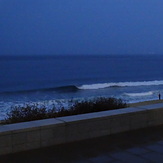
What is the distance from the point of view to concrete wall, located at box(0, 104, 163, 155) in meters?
4.34

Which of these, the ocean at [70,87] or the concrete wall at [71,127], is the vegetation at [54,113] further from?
the ocean at [70,87]

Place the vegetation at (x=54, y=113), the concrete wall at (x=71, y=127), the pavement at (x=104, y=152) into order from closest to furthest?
the pavement at (x=104, y=152) → the concrete wall at (x=71, y=127) → the vegetation at (x=54, y=113)

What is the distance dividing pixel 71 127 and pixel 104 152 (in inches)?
29.0

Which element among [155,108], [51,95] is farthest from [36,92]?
[155,108]

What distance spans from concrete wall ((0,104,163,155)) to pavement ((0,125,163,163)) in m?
0.11

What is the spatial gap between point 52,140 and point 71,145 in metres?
0.32

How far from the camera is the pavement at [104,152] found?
13.5 feet

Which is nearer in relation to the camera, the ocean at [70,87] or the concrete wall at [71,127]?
the concrete wall at [71,127]

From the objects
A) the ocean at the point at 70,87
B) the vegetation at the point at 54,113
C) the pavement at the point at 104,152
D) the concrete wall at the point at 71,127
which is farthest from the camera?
the ocean at the point at 70,87

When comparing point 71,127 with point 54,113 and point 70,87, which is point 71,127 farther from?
point 70,87

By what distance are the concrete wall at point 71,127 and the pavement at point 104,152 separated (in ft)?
0.35

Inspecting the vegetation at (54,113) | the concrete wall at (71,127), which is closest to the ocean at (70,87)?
the vegetation at (54,113)

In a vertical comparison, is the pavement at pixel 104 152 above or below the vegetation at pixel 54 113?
below

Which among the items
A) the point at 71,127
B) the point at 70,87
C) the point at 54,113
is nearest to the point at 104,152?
the point at 71,127
